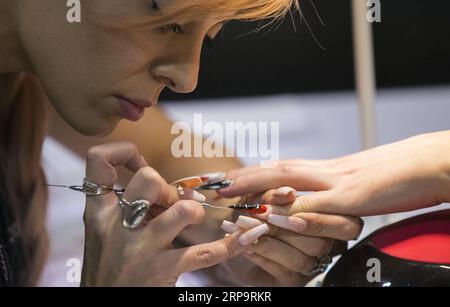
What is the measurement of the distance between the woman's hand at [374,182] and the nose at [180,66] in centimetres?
12

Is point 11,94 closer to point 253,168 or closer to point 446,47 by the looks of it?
point 253,168

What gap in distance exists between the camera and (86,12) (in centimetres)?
61

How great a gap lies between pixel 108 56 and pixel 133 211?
14cm

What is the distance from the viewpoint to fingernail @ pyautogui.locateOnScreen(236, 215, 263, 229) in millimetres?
624

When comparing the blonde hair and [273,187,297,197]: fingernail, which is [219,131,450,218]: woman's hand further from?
the blonde hair

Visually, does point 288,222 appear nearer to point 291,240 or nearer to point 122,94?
point 291,240

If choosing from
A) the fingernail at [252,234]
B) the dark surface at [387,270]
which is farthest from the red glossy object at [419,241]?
the fingernail at [252,234]

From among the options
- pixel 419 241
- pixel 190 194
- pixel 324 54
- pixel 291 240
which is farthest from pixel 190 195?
pixel 324 54

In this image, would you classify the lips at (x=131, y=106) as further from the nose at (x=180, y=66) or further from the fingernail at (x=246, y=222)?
the fingernail at (x=246, y=222)

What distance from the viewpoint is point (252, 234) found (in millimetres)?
625

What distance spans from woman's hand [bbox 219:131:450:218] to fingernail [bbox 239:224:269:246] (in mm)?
14

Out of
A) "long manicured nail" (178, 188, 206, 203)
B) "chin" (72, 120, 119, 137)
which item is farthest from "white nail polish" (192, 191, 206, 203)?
"chin" (72, 120, 119, 137)

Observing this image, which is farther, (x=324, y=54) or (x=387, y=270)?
(x=324, y=54)
